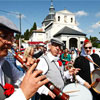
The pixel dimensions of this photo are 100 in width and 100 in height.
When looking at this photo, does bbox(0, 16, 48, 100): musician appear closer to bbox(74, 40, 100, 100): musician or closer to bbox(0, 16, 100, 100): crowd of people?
bbox(0, 16, 100, 100): crowd of people

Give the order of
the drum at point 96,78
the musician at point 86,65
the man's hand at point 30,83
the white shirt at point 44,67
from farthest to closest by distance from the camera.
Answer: the musician at point 86,65 → the drum at point 96,78 → the white shirt at point 44,67 → the man's hand at point 30,83

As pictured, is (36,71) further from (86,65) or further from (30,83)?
(86,65)

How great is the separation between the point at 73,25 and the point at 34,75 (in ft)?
141

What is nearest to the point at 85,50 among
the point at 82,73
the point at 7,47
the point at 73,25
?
the point at 82,73

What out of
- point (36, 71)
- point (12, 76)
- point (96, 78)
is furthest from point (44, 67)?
point (36, 71)

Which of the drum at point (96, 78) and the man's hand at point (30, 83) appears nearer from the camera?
the man's hand at point (30, 83)

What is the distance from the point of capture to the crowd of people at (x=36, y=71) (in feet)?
2.89

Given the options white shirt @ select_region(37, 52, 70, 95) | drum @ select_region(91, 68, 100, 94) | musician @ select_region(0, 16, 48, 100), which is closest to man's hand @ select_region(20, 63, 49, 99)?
musician @ select_region(0, 16, 48, 100)

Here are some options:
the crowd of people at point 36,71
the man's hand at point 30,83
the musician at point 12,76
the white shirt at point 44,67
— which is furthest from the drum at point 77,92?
the man's hand at point 30,83

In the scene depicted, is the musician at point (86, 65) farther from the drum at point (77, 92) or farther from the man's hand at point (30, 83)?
the man's hand at point (30, 83)

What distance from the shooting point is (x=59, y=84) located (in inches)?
91.4

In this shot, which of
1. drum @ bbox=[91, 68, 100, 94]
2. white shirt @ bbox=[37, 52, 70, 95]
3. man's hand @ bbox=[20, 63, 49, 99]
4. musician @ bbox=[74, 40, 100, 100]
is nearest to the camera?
man's hand @ bbox=[20, 63, 49, 99]

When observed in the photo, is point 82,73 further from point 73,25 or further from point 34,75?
point 73,25

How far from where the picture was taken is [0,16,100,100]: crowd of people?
2.89 feet
